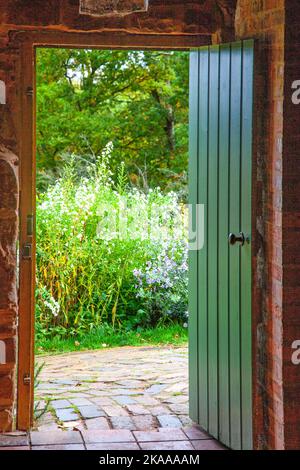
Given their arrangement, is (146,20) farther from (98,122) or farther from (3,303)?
(98,122)

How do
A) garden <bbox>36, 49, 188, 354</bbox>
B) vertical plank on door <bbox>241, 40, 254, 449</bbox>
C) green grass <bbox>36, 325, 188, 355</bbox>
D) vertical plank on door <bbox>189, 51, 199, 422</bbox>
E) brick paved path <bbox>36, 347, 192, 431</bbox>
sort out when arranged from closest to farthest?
vertical plank on door <bbox>241, 40, 254, 449</bbox>, vertical plank on door <bbox>189, 51, 199, 422</bbox>, brick paved path <bbox>36, 347, 192, 431</bbox>, green grass <bbox>36, 325, 188, 355</bbox>, garden <bbox>36, 49, 188, 354</bbox>

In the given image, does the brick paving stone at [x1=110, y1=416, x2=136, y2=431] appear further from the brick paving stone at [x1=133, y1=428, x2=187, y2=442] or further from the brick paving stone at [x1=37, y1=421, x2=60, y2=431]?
the brick paving stone at [x1=37, y1=421, x2=60, y2=431]

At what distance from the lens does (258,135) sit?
163 inches

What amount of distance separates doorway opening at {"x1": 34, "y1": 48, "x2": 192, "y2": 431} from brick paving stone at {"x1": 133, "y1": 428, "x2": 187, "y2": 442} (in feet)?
0.40

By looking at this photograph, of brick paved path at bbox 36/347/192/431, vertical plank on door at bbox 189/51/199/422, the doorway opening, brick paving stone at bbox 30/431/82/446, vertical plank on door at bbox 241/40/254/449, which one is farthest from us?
the doorway opening

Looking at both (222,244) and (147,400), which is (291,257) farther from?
(147,400)

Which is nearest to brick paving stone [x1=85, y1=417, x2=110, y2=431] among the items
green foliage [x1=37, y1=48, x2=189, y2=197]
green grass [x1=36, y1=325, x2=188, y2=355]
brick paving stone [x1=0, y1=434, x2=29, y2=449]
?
brick paving stone [x1=0, y1=434, x2=29, y2=449]

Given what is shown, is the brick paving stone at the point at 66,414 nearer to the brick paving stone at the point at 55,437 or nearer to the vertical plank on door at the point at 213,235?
the brick paving stone at the point at 55,437

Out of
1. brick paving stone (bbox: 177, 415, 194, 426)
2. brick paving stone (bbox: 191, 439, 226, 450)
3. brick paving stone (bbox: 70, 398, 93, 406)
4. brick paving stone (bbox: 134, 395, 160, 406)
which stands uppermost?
brick paving stone (bbox: 70, 398, 93, 406)

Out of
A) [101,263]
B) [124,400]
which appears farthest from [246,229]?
[101,263]

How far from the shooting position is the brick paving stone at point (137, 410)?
5.20m

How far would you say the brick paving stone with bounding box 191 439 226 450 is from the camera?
4.50 metres

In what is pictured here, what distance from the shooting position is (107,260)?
791 cm
